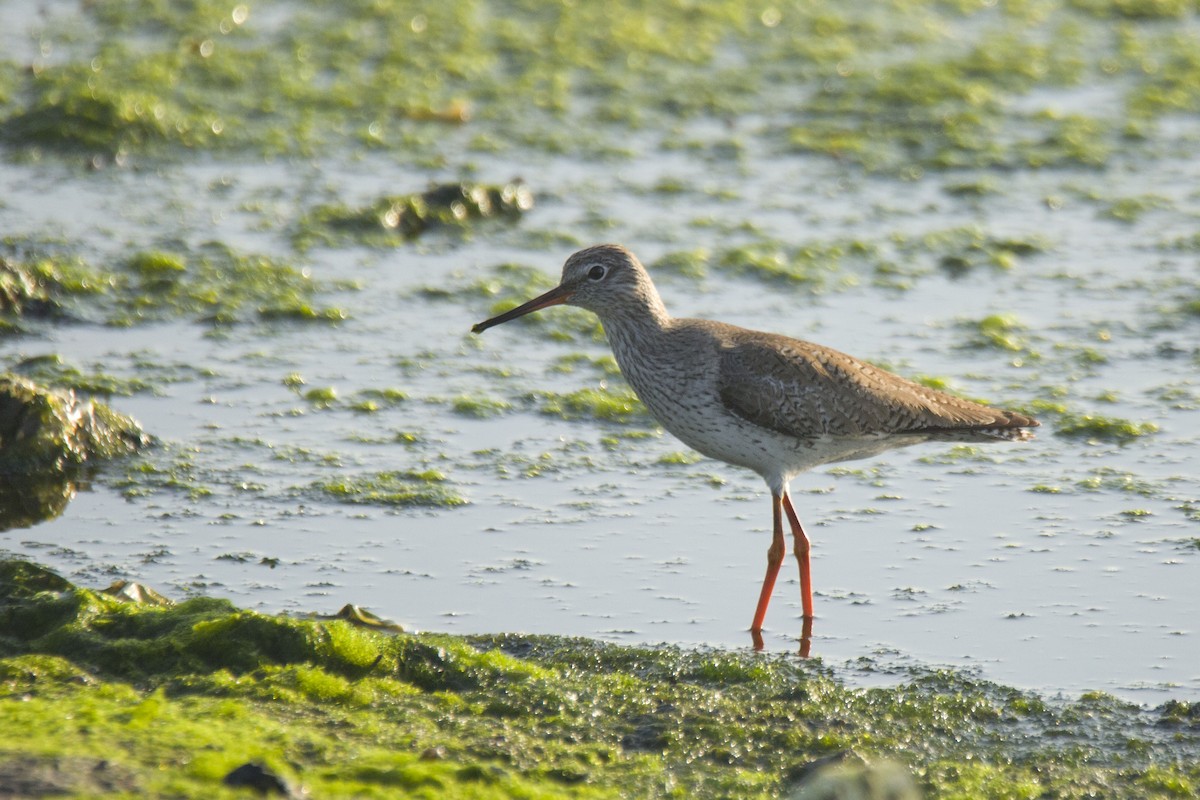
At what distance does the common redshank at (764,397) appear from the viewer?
623 centimetres

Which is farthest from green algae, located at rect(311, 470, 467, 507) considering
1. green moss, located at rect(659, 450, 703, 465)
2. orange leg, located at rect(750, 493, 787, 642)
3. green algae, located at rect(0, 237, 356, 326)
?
green algae, located at rect(0, 237, 356, 326)

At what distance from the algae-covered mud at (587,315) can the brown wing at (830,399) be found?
1.70 feet

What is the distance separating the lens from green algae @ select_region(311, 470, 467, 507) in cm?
681

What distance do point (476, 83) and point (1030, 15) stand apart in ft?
16.2

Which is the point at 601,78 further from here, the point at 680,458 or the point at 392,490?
the point at 392,490

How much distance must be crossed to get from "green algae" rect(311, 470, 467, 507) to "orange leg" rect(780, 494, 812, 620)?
1.41 m

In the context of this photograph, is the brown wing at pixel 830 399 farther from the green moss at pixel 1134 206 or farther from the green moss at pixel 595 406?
the green moss at pixel 1134 206

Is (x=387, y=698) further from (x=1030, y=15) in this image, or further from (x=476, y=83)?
(x=1030, y=15)

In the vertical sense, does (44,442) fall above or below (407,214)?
below

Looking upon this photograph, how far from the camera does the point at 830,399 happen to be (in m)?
6.30

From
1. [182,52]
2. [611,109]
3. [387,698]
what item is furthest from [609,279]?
[182,52]

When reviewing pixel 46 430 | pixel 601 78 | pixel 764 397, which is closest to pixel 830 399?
pixel 764 397

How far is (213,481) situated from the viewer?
6910 millimetres

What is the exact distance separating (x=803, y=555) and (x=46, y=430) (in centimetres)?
325
